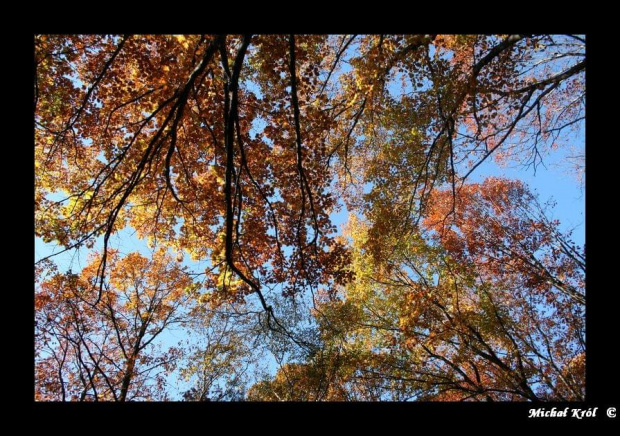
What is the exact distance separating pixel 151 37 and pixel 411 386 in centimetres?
1039

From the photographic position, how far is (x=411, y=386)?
8820 millimetres

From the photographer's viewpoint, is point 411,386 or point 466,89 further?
point 411,386
